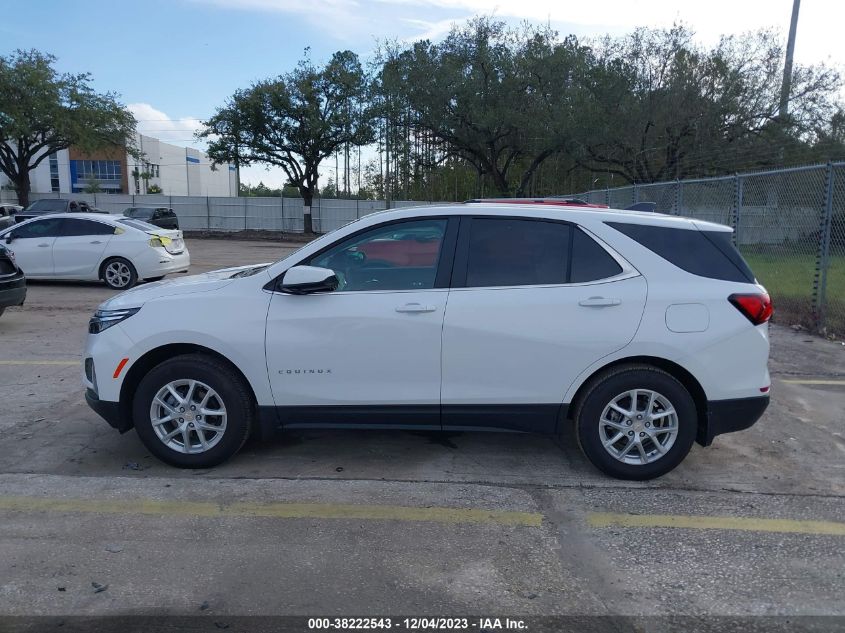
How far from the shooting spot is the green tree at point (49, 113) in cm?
3178

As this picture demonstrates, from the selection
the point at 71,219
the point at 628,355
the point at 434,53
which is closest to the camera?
the point at 628,355

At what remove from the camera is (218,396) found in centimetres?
457

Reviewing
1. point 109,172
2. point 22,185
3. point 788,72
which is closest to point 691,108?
point 788,72

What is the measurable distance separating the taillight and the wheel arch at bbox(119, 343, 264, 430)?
124 inches

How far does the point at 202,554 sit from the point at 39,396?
3.67 meters

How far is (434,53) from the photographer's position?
96.7 ft

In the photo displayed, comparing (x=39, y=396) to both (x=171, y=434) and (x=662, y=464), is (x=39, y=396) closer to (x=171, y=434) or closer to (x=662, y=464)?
(x=171, y=434)

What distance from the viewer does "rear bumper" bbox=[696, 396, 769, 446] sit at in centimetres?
448

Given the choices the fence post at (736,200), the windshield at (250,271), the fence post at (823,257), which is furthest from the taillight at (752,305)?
the fence post at (736,200)

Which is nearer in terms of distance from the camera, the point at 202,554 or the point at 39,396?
the point at 202,554

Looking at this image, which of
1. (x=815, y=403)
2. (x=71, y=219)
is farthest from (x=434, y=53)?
(x=815, y=403)

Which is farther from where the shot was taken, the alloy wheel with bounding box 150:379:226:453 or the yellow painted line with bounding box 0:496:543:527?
the alloy wheel with bounding box 150:379:226:453

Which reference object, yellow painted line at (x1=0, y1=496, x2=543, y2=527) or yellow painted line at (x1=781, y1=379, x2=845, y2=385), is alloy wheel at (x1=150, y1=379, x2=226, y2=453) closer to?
yellow painted line at (x1=0, y1=496, x2=543, y2=527)

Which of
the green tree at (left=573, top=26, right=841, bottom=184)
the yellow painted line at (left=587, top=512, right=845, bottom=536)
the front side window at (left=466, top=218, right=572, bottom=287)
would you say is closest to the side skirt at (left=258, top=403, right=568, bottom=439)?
the yellow painted line at (left=587, top=512, right=845, bottom=536)
